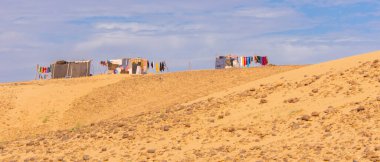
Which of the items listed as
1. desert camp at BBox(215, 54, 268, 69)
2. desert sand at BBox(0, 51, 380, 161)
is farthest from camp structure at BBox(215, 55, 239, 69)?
desert sand at BBox(0, 51, 380, 161)

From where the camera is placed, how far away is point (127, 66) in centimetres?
4650

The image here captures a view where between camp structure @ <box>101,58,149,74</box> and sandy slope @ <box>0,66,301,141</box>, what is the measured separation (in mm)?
8535

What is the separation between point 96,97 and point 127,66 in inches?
532

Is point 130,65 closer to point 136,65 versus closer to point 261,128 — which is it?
point 136,65

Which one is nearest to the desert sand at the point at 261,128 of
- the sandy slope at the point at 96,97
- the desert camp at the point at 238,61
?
the sandy slope at the point at 96,97

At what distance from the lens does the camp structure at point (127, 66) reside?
46500 millimetres

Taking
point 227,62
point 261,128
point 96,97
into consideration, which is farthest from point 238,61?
point 261,128

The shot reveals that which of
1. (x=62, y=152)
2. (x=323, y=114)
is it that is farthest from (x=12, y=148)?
(x=323, y=114)

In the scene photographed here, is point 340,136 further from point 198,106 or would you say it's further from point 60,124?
point 60,124

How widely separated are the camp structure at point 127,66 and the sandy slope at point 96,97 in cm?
853

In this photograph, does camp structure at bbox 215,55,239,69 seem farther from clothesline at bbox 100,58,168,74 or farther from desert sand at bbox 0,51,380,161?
desert sand at bbox 0,51,380,161

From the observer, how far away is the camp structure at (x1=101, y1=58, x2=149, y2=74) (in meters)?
46.5

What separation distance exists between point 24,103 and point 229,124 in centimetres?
1916

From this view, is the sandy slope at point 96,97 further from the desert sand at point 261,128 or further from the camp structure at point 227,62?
the camp structure at point 227,62
